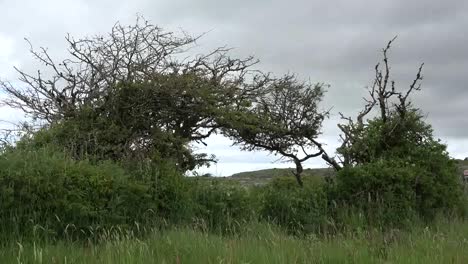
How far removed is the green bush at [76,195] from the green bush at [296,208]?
2132 millimetres

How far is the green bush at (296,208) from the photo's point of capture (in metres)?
12.2

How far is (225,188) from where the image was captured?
12.1 metres

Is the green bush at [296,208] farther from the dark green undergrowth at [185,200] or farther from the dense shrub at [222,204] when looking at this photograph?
the dense shrub at [222,204]

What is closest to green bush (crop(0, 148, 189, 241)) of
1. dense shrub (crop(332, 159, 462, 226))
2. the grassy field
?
the grassy field

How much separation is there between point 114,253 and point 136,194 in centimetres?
331

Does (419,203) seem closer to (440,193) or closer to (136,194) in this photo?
(440,193)

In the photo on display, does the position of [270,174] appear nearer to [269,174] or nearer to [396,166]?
[269,174]

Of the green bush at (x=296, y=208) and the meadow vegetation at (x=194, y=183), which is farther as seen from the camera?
the green bush at (x=296, y=208)

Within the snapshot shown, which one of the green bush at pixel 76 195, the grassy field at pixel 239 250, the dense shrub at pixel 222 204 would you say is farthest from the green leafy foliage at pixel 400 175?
the green bush at pixel 76 195

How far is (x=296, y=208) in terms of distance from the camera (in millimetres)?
12594

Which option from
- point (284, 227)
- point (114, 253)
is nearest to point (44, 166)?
point (114, 253)

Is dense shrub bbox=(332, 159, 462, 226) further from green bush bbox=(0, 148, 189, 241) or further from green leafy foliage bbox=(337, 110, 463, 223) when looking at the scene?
green bush bbox=(0, 148, 189, 241)

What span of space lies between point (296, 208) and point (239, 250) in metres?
5.04

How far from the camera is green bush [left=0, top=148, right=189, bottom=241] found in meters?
9.01
